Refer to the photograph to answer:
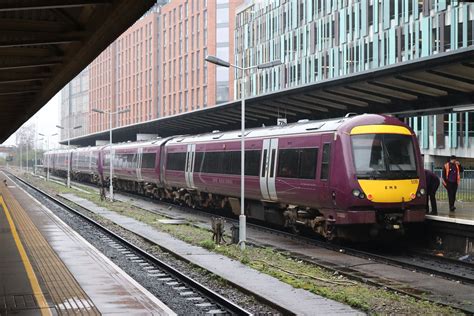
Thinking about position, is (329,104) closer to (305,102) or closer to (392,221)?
(305,102)

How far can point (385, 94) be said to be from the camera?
67.5ft

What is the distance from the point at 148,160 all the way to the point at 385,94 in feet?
61.0

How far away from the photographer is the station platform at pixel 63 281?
925cm

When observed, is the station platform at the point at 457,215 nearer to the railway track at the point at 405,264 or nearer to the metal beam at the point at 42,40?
the railway track at the point at 405,264

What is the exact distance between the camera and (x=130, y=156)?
40.5 m

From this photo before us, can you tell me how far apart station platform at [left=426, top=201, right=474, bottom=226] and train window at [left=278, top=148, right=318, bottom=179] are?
343 centimetres

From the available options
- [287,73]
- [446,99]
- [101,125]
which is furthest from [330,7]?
[101,125]

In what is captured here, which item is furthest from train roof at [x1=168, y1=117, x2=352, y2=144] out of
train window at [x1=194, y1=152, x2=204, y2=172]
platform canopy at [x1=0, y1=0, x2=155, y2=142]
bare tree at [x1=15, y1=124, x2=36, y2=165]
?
bare tree at [x1=15, y1=124, x2=36, y2=165]

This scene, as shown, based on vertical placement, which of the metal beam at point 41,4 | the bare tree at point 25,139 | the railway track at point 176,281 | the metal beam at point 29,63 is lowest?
the railway track at point 176,281

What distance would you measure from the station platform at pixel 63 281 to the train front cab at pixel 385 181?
6.34 meters

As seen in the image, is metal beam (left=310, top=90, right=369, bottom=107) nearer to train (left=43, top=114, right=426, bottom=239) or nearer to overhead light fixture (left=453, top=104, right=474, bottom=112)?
train (left=43, top=114, right=426, bottom=239)

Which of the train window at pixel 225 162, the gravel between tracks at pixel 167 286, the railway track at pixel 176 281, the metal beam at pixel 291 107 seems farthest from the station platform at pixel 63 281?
the metal beam at pixel 291 107

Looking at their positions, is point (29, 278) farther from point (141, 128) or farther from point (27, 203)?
point (141, 128)

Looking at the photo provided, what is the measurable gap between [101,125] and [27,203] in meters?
83.2
